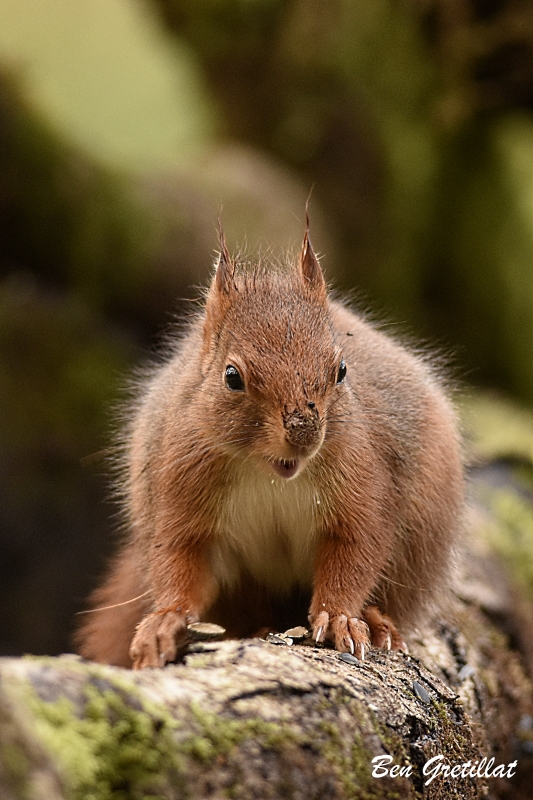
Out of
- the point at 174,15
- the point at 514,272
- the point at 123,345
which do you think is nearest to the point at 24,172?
the point at 123,345

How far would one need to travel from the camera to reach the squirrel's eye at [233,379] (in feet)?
10.2

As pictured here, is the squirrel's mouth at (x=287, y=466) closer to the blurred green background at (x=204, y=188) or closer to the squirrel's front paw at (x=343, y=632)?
the squirrel's front paw at (x=343, y=632)

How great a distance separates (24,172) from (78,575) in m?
3.68

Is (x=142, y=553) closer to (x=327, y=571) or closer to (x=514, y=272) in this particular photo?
(x=327, y=571)

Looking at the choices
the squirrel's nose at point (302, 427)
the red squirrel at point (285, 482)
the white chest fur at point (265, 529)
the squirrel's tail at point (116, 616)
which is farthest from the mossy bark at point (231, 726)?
the squirrel's tail at point (116, 616)

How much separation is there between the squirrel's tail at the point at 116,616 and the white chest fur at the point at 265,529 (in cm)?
49

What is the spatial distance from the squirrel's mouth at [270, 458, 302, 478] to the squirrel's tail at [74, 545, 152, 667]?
3.29ft

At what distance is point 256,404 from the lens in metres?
3.05

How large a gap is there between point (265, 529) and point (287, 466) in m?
0.41

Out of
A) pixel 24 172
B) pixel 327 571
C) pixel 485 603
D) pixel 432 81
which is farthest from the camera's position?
pixel 432 81

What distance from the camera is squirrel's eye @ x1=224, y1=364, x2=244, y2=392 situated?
10.2 ft

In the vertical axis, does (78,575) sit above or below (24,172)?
below

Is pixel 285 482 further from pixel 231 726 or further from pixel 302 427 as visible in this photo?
pixel 231 726

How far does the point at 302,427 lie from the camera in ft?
9.55
